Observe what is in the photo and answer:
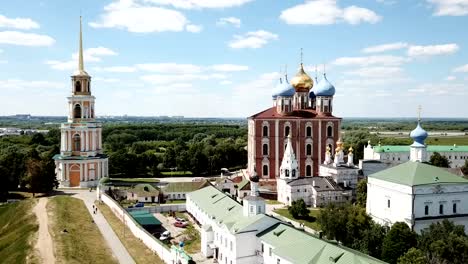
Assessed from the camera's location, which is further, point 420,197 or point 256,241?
point 420,197

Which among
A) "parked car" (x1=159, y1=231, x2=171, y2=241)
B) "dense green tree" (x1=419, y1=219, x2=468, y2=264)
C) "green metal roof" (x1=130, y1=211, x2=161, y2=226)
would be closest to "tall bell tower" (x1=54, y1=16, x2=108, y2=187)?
"green metal roof" (x1=130, y1=211, x2=161, y2=226)

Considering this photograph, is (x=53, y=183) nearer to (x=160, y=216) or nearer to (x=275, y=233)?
(x=160, y=216)

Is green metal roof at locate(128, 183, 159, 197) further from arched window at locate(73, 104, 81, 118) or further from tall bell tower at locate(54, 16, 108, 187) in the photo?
arched window at locate(73, 104, 81, 118)

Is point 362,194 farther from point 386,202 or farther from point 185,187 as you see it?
point 185,187

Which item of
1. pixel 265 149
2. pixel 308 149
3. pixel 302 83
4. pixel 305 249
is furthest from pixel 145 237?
pixel 302 83

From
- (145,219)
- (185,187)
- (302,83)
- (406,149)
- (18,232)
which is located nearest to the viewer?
(18,232)

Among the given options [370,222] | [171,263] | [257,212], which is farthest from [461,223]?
[171,263]

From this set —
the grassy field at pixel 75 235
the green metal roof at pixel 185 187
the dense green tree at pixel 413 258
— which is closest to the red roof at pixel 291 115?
the green metal roof at pixel 185 187

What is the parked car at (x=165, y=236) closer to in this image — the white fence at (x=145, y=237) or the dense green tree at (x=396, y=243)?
the white fence at (x=145, y=237)
